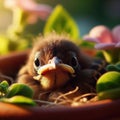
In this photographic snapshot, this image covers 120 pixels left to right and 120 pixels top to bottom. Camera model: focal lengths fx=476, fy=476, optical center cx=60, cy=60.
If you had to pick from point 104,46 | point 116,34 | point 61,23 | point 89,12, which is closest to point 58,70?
point 104,46

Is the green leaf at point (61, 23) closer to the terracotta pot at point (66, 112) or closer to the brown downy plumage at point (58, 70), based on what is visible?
the brown downy plumage at point (58, 70)

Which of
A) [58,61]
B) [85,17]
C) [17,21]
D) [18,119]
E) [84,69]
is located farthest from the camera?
[85,17]

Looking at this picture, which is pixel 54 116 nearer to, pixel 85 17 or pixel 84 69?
pixel 84 69

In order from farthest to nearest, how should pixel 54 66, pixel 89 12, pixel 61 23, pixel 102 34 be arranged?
1. pixel 89 12
2. pixel 61 23
3. pixel 102 34
4. pixel 54 66

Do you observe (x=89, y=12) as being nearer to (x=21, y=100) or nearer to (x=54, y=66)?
(x=54, y=66)

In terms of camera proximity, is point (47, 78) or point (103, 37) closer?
point (47, 78)

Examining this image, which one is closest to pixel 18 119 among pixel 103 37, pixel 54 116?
pixel 54 116

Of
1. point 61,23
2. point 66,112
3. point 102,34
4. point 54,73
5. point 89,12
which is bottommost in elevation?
point 66,112

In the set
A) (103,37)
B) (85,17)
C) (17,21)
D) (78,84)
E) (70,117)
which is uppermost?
(85,17)
